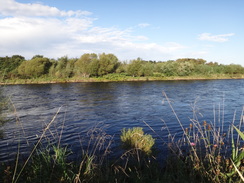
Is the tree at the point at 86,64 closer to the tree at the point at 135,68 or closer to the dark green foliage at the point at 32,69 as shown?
the dark green foliage at the point at 32,69

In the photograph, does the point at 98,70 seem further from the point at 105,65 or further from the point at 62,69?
the point at 62,69

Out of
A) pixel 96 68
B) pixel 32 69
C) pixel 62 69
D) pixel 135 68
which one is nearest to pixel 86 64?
pixel 96 68

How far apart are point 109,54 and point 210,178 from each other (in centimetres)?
7887

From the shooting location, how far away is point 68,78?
67312 millimetres

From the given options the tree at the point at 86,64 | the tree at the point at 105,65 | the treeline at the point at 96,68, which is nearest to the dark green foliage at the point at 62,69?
the treeline at the point at 96,68

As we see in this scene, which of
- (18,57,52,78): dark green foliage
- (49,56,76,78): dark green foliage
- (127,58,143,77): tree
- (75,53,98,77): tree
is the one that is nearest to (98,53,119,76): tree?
(75,53,98,77): tree

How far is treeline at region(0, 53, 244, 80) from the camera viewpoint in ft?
229

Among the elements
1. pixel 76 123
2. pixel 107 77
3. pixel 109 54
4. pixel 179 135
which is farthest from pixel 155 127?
pixel 109 54

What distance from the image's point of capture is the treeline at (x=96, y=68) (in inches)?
2753

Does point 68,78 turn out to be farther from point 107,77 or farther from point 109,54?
point 109,54

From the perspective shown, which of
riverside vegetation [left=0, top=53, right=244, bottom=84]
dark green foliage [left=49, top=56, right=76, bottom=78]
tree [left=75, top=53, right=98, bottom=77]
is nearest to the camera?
riverside vegetation [left=0, top=53, right=244, bottom=84]

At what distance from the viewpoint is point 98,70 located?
2862 inches

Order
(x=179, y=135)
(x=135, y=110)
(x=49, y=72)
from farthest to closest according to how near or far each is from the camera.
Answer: (x=49, y=72) < (x=135, y=110) < (x=179, y=135)

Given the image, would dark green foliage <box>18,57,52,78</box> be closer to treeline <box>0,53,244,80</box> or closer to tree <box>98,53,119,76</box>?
treeline <box>0,53,244,80</box>
